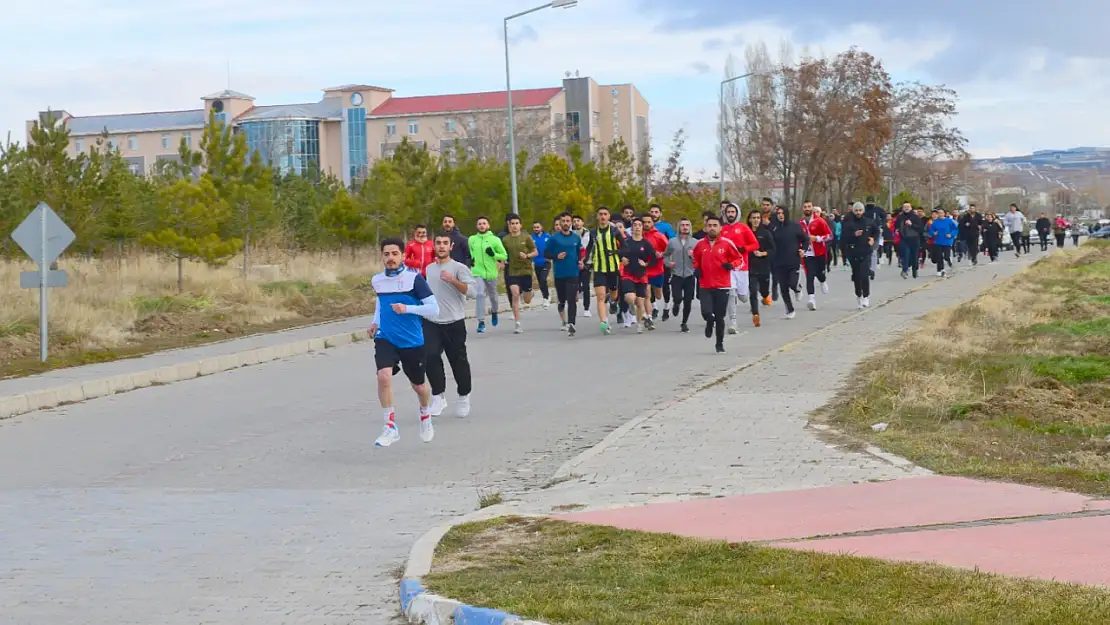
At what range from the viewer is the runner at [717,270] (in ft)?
61.7

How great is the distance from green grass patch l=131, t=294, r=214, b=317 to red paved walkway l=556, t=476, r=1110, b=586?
18948mm

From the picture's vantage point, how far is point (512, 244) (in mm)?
24500

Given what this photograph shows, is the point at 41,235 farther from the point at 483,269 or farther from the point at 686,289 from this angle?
the point at 686,289

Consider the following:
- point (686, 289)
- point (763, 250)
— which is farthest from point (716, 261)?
point (763, 250)

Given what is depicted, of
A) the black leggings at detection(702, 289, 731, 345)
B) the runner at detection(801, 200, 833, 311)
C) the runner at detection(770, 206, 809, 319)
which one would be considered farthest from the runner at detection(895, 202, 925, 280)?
the black leggings at detection(702, 289, 731, 345)

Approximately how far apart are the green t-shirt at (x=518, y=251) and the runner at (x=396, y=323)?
40.0 feet

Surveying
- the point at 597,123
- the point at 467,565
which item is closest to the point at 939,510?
the point at 467,565

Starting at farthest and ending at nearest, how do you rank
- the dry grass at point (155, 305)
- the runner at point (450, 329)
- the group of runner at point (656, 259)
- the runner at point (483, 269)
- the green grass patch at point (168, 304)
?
the green grass patch at point (168, 304) < the runner at point (483, 269) < the dry grass at point (155, 305) < the group of runner at point (656, 259) < the runner at point (450, 329)

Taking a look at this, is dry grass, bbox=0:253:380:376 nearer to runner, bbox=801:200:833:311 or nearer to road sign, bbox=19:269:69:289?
road sign, bbox=19:269:69:289

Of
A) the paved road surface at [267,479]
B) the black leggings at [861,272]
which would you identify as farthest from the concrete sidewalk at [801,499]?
the black leggings at [861,272]

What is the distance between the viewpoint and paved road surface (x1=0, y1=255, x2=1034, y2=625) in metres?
7.11

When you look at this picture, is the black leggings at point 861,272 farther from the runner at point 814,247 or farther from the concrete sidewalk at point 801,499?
the concrete sidewalk at point 801,499

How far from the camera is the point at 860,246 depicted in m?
25.8

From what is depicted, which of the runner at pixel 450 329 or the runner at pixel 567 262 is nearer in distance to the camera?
the runner at pixel 450 329
